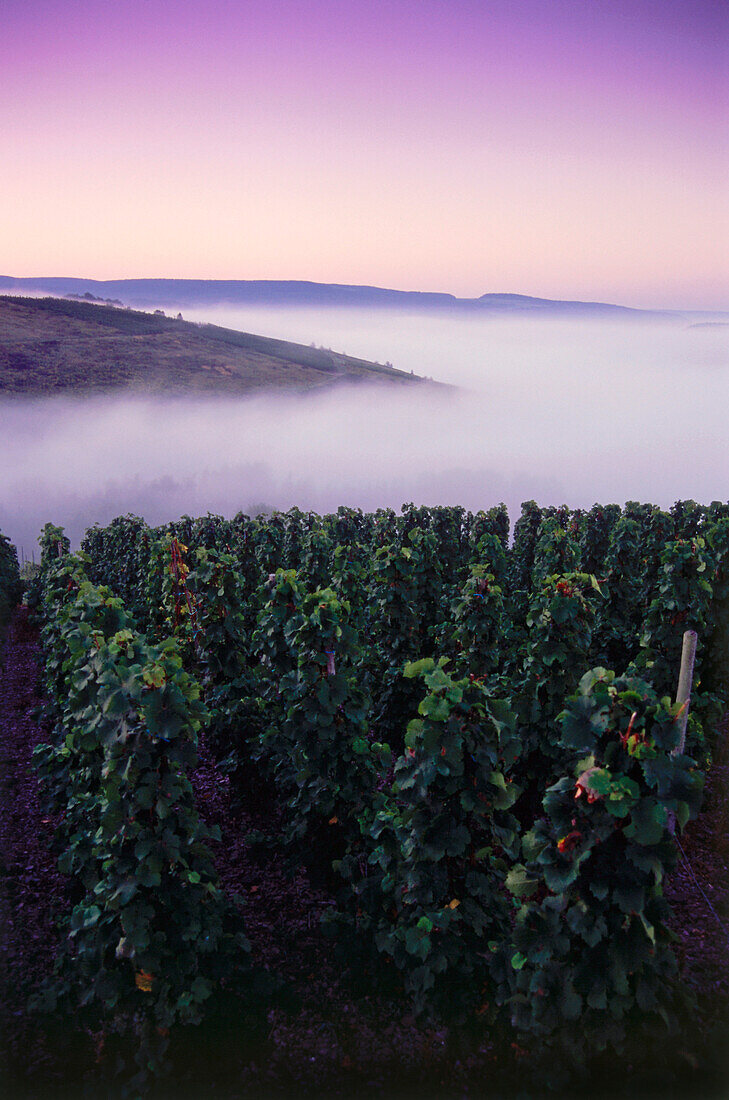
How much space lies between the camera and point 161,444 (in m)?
114

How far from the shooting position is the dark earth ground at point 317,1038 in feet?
17.5

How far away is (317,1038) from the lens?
5957 mm

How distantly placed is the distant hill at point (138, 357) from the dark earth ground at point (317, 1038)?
106 metres

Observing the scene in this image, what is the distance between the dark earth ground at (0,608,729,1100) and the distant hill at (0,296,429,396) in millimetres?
105990

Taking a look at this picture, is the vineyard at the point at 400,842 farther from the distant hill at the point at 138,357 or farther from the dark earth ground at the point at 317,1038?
the distant hill at the point at 138,357

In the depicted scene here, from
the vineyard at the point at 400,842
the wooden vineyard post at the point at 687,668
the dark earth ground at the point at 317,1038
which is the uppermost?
the wooden vineyard post at the point at 687,668

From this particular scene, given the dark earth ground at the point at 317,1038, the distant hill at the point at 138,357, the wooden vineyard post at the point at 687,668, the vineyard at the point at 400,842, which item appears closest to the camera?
the vineyard at the point at 400,842

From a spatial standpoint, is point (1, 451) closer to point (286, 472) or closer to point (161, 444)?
point (161, 444)

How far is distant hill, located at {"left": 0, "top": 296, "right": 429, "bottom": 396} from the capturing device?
10456 centimetres

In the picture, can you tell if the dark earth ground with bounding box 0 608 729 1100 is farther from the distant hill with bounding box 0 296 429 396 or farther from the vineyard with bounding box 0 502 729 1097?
the distant hill with bounding box 0 296 429 396

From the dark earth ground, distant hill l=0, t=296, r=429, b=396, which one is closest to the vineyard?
the dark earth ground

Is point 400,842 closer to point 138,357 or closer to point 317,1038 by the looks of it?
point 317,1038

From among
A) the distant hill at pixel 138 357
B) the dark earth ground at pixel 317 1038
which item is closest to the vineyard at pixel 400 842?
the dark earth ground at pixel 317 1038

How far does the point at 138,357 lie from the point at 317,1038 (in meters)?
132
